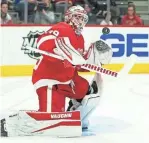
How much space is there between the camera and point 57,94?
121 inches

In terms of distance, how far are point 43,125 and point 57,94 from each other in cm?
21

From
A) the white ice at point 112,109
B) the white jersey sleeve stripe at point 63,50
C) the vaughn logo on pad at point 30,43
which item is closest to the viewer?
the white jersey sleeve stripe at point 63,50

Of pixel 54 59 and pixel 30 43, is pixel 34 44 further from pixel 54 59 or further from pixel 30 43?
pixel 54 59

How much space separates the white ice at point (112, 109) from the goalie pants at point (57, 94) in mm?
202

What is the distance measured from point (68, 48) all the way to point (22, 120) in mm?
519

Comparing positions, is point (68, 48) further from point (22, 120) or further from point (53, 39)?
point (22, 120)

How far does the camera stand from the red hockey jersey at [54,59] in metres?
2.97

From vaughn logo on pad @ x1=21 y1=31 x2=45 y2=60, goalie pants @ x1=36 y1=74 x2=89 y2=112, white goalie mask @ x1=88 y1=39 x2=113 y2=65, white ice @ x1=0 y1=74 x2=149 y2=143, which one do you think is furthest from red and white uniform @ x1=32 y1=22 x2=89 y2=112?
vaughn logo on pad @ x1=21 y1=31 x2=45 y2=60

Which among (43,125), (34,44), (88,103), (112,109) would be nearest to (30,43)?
(34,44)

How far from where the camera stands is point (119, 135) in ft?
10.2

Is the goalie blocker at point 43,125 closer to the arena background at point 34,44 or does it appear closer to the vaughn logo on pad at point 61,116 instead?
the vaughn logo on pad at point 61,116

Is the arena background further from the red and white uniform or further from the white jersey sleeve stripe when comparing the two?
the white jersey sleeve stripe

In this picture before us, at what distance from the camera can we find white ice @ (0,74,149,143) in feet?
9.80

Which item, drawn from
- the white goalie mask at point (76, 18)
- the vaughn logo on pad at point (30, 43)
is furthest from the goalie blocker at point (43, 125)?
the vaughn logo on pad at point (30, 43)
